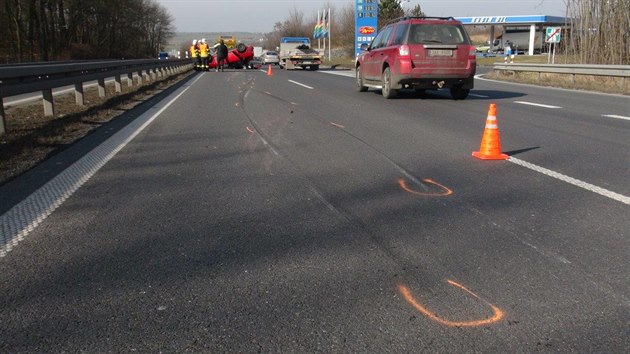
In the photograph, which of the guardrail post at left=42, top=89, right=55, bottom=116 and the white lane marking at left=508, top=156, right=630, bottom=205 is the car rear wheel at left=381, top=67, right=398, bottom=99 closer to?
the white lane marking at left=508, top=156, right=630, bottom=205

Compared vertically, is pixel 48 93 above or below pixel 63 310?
above

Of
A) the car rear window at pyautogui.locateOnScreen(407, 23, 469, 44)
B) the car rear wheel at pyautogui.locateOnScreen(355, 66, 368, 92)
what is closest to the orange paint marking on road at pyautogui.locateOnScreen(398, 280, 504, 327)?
the car rear window at pyautogui.locateOnScreen(407, 23, 469, 44)

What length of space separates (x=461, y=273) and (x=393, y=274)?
42 cm

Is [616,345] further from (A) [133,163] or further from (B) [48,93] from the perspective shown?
(B) [48,93]

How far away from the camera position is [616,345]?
8.20 ft

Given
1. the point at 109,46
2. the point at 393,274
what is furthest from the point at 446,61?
the point at 109,46

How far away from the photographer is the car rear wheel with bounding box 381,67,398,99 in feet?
44.8

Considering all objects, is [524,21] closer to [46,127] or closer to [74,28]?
[74,28]

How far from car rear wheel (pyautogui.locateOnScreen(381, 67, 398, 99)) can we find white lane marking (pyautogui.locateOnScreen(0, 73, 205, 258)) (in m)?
7.49

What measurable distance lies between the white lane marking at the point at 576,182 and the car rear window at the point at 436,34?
22.7ft

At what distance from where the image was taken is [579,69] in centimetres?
1855

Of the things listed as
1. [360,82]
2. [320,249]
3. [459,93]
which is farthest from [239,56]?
[320,249]

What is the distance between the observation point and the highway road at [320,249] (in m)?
2.65

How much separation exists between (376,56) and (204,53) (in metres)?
22.7
